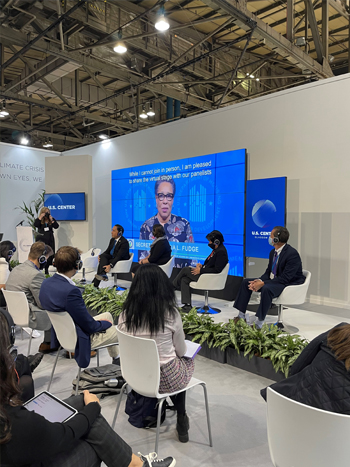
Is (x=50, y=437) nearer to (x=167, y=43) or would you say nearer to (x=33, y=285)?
(x=33, y=285)

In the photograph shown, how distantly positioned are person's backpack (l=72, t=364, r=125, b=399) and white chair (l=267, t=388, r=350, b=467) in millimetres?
1906

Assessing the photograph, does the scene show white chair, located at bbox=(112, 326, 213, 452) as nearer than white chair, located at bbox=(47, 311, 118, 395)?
Yes

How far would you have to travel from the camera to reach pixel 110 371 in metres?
3.24

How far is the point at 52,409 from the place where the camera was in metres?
1.60

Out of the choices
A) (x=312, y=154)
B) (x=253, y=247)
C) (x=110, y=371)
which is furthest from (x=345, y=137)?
(x=110, y=371)

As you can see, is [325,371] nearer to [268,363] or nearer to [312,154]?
[268,363]

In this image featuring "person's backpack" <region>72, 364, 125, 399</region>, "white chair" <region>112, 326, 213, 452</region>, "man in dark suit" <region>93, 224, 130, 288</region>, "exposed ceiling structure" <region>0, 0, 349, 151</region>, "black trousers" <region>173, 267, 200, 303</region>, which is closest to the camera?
"white chair" <region>112, 326, 213, 452</region>

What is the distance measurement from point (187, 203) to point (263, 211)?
2.14 metres

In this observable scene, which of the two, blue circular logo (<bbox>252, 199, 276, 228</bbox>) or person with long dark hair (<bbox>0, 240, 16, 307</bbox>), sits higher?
A: blue circular logo (<bbox>252, 199, 276, 228</bbox>)

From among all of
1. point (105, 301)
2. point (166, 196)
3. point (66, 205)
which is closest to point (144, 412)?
point (105, 301)

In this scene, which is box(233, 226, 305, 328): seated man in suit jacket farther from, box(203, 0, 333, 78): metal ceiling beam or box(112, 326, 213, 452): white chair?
box(203, 0, 333, 78): metal ceiling beam

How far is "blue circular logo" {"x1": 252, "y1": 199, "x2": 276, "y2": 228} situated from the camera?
6.00 metres

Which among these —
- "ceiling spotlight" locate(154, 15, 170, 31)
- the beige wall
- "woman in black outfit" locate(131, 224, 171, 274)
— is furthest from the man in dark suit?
"ceiling spotlight" locate(154, 15, 170, 31)

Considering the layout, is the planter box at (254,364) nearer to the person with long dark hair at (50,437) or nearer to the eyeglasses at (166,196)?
the person with long dark hair at (50,437)
